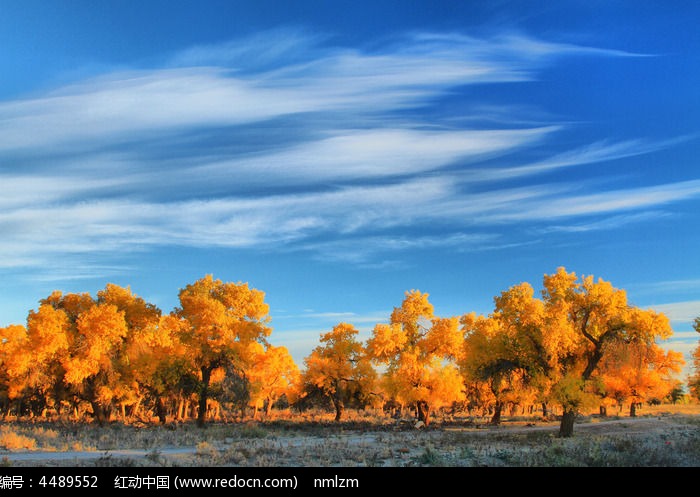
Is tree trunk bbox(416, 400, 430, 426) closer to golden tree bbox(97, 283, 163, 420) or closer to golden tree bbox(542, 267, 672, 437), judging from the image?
golden tree bbox(542, 267, 672, 437)

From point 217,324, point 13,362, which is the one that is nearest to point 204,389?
point 217,324

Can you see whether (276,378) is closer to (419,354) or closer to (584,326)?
(419,354)

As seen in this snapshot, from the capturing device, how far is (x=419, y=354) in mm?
42344

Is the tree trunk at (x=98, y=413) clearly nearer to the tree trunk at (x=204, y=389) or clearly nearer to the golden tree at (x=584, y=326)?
the tree trunk at (x=204, y=389)

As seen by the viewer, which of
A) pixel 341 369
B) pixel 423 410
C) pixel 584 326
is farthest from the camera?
pixel 341 369

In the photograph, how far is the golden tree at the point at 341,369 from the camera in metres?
50.2

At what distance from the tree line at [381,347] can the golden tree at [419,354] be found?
3.4 inches

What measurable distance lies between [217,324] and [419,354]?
1538 centimetres

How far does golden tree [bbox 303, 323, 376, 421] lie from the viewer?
5025 centimetres

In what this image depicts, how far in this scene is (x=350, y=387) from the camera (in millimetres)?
50969
